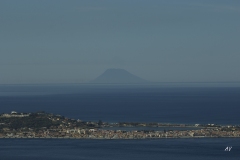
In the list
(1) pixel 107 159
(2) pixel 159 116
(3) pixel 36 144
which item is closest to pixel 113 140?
(3) pixel 36 144

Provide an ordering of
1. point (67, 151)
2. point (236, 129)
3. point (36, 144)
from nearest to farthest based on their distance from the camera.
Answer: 1. point (67, 151)
2. point (36, 144)
3. point (236, 129)

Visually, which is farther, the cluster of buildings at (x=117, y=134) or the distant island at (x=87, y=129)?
the distant island at (x=87, y=129)

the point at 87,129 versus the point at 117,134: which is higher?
the point at 87,129

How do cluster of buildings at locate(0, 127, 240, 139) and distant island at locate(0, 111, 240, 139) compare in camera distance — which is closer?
cluster of buildings at locate(0, 127, 240, 139)

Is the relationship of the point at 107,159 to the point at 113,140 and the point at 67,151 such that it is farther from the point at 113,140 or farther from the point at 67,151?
the point at 113,140

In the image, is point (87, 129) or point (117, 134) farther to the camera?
point (87, 129)

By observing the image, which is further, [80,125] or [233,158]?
[80,125]

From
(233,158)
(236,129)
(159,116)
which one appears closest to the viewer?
(233,158)

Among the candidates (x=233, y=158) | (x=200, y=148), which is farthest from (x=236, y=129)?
(x=233, y=158)
